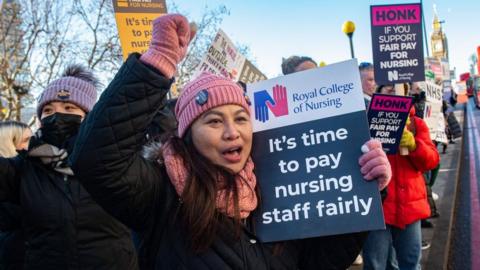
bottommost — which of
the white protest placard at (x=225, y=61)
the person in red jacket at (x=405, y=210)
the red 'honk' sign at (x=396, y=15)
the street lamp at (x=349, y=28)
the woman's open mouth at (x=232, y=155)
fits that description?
the person in red jacket at (x=405, y=210)

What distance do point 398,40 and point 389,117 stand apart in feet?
5.68

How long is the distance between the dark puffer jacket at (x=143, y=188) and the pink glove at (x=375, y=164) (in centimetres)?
26

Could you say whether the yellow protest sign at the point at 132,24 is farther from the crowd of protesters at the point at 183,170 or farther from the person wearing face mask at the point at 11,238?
the crowd of protesters at the point at 183,170

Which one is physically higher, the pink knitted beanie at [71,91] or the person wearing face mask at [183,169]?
the pink knitted beanie at [71,91]

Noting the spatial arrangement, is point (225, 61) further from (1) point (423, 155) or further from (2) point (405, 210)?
(2) point (405, 210)

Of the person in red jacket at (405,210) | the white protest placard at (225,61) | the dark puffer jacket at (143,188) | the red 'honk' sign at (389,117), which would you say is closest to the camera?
the dark puffer jacket at (143,188)

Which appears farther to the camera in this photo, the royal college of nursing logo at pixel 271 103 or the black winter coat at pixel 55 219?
the black winter coat at pixel 55 219

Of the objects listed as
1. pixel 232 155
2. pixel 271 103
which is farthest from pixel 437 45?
pixel 232 155

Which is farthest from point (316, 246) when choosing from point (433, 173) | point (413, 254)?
point (433, 173)

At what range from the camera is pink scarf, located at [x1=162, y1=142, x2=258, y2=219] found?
4.97 feet

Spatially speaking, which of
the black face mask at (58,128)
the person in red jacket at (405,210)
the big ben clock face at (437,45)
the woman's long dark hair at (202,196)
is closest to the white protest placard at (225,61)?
the black face mask at (58,128)

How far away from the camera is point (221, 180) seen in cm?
156

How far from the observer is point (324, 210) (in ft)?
5.24

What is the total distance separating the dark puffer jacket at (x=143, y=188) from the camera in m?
1.34
